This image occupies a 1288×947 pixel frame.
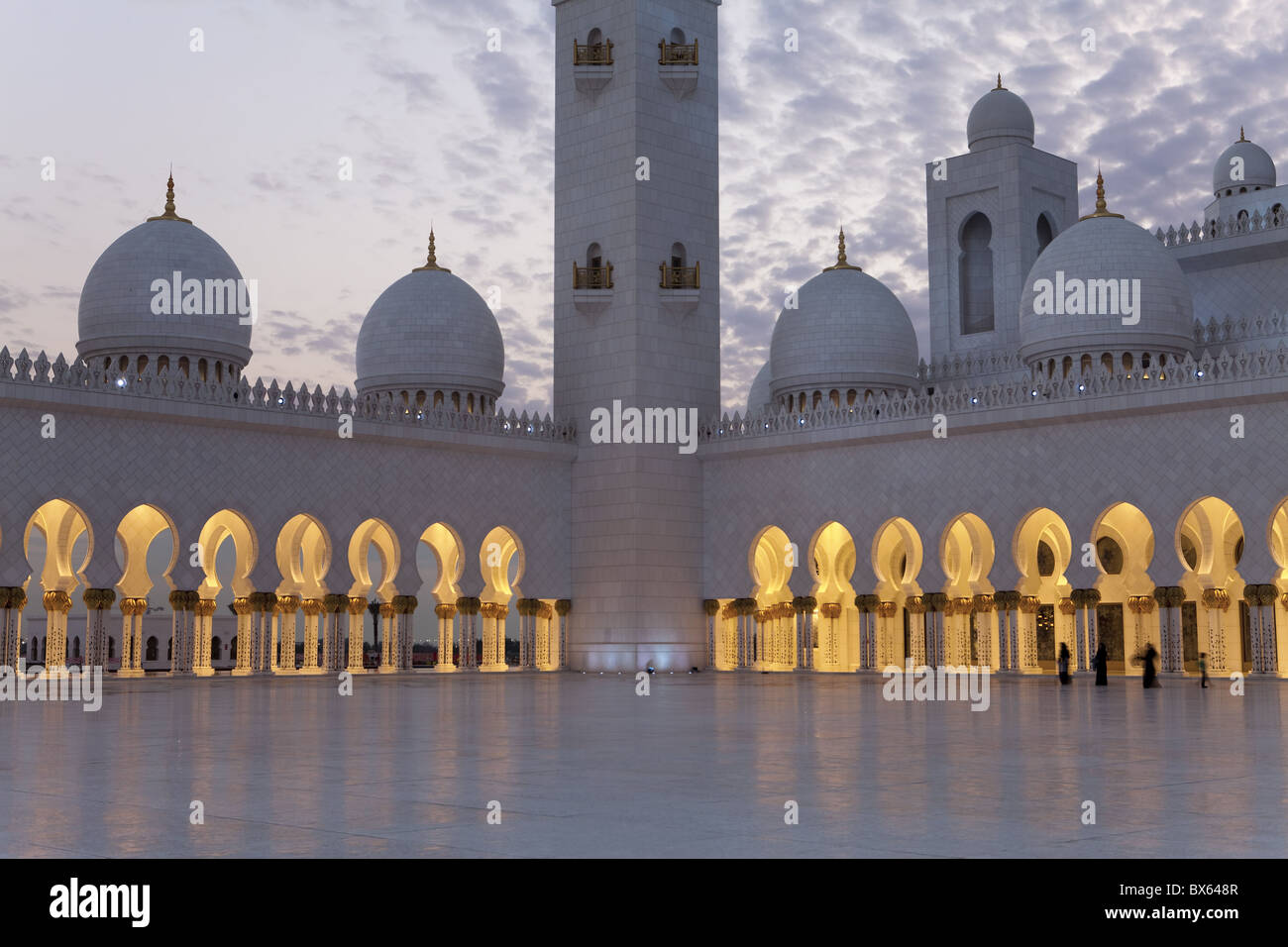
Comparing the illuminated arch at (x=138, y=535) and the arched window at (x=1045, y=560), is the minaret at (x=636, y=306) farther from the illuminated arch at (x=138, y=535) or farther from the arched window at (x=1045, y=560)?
the illuminated arch at (x=138, y=535)

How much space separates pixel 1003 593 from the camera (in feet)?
65.9

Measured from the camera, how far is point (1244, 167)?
27.3 meters

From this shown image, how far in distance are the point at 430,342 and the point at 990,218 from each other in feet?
33.8

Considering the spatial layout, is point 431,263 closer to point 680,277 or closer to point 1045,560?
point 680,277

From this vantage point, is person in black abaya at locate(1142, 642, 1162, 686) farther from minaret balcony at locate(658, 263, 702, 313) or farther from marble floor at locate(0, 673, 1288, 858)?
minaret balcony at locate(658, 263, 702, 313)

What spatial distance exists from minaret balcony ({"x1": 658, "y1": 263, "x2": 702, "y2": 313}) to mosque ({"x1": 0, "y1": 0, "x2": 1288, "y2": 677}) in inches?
2.0

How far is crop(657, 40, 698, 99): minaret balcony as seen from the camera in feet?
77.0

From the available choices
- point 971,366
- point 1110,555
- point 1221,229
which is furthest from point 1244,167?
point 1110,555

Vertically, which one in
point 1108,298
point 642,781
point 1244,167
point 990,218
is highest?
point 1244,167

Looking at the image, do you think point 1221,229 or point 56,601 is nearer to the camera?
point 56,601

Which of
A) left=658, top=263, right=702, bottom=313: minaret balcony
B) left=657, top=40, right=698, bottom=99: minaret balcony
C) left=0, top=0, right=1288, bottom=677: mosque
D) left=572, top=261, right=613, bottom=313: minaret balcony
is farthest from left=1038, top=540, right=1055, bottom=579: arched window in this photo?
left=657, top=40, right=698, bottom=99: minaret balcony
